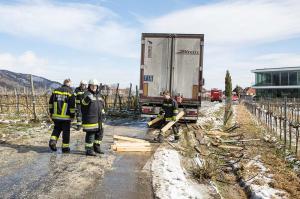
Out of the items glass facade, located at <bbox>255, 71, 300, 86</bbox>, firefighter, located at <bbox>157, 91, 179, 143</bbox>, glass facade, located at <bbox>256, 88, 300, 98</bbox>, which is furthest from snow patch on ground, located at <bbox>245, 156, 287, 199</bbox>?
glass facade, located at <bbox>255, 71, 300, 86</bbox>

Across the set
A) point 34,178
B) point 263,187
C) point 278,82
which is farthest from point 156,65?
point 278,82

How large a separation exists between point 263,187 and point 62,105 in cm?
510

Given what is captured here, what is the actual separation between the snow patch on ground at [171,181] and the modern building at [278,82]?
2491 inches

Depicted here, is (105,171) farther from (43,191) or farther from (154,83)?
(154,83)

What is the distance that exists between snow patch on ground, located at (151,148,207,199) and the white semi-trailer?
6.69m

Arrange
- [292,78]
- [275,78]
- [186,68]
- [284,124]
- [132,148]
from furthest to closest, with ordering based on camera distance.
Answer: [275,78] → [292,78] → [186,68] → [284,124] → [132,148]

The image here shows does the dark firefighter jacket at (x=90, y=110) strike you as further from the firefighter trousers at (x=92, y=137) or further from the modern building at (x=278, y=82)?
the modern building at (x=278, y=82)

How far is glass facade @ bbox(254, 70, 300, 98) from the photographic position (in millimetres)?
68438

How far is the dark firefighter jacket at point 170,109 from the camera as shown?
1222 cm

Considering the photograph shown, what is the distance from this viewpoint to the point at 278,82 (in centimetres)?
7131

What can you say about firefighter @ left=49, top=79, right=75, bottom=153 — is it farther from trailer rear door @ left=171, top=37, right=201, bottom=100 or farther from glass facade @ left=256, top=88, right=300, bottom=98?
glass facade @ left=256, top=88, right=300, bottom=98

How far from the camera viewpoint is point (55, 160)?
855 cm

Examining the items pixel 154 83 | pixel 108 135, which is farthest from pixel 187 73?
pixel 108 135

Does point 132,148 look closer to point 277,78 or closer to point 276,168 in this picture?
point 276,168
